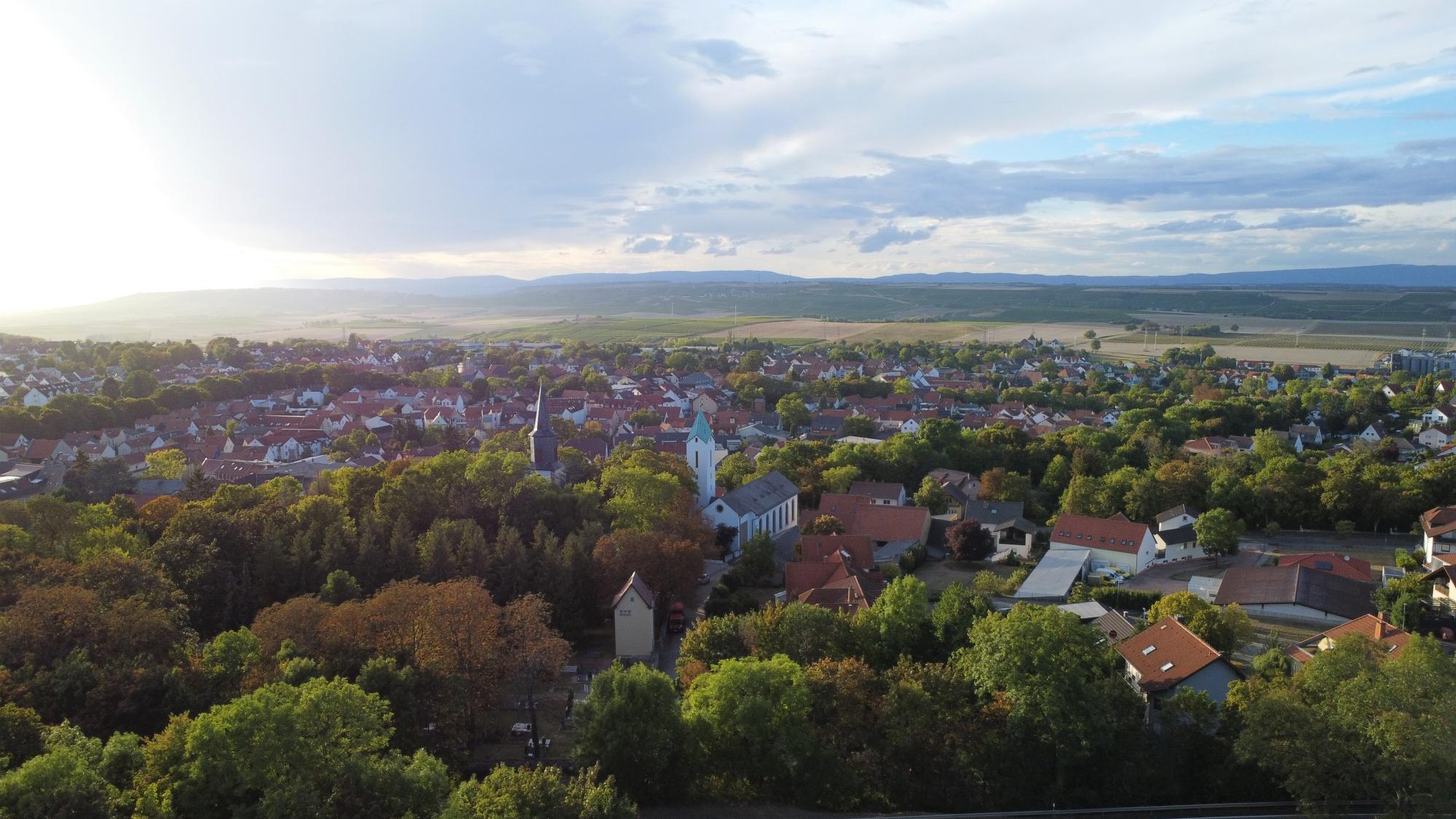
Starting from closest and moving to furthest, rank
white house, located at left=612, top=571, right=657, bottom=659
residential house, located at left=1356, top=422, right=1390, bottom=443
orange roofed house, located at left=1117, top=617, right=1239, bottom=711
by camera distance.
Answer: orange roofed house, located at left=1117, top=617, right=1239, bottom=711 < white house, located at left=612, top=571, right=657, bottom=659 < residential house, located at left=1356, top=422, right=1390, bottom=443

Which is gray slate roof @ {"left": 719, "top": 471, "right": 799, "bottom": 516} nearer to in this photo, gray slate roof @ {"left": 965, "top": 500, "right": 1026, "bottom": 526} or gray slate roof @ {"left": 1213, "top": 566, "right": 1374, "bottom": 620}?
gray slate roof @ {"left": 965, "top": 500, "right": 1026, "bottom": 526}

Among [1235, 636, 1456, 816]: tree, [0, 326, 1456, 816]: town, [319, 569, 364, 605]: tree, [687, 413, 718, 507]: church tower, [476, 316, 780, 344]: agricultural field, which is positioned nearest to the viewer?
[1235, 636, 1456, 816]: tree

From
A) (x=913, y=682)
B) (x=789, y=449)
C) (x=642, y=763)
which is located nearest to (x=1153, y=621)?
(x=913, y=682)

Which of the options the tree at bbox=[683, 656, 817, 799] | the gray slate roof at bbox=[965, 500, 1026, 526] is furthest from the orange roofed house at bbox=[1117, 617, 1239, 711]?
the gray slate roof at bbox=[965, 500, 1026, 526]

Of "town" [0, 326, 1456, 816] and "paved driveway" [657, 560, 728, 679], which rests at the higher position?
"town" [0, 326, 1456, 816]

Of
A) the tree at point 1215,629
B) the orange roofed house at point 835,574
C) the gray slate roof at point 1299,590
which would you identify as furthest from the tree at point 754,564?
the gray slate roof at point 1299,590

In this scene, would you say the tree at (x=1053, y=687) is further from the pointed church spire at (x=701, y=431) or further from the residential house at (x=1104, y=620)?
the pointed church spire at (x=701, y=431)

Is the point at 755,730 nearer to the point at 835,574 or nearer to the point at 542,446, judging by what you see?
the point at 835,574
